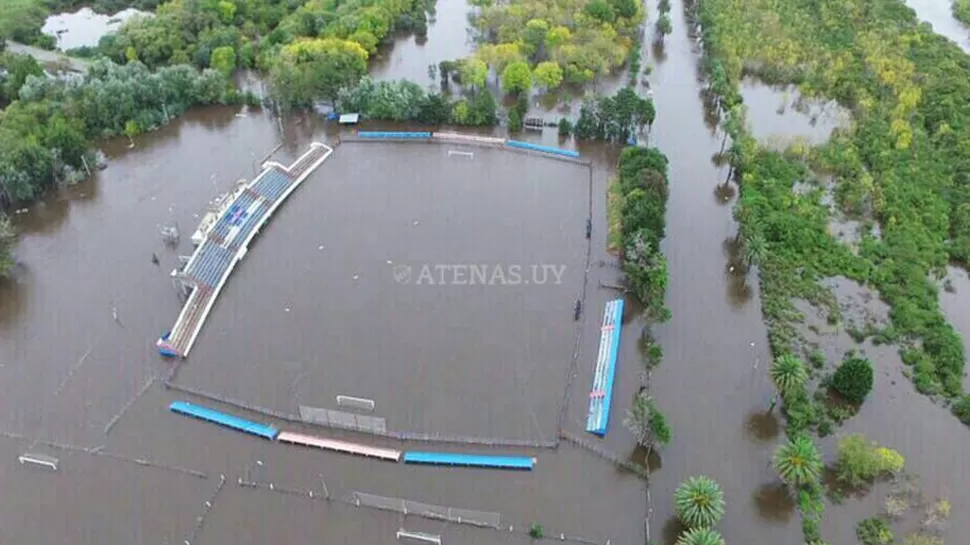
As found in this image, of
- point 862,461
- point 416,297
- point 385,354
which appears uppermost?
point 416,297

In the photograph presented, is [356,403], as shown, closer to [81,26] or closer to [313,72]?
[313,72]

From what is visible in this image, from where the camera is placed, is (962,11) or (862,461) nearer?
(862,461)

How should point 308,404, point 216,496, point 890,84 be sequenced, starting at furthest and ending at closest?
point 890,84
point 308,404
point 216,496

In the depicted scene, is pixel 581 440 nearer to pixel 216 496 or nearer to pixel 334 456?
pixel 334 456

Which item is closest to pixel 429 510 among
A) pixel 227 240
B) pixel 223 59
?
pixel 227 240

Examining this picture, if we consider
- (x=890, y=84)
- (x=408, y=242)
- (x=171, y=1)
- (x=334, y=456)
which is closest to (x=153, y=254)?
(x=408, y=242)

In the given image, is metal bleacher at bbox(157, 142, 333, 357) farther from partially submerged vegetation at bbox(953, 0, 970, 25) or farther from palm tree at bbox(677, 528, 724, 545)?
partially submerged vegetation at bbox(953, 0, 970, 25)

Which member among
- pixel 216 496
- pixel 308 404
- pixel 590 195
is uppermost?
pixel 590 195

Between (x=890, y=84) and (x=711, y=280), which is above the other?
(x=890, y=84)
